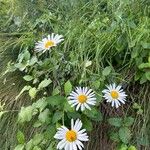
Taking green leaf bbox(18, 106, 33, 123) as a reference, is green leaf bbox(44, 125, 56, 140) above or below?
below

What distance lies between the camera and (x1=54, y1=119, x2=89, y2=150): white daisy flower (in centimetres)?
124

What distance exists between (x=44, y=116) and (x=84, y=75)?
8.2 inches

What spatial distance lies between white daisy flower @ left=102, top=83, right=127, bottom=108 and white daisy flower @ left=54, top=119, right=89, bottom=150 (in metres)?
0.13

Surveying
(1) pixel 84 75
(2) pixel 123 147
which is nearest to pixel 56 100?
(1) pixel 84 75

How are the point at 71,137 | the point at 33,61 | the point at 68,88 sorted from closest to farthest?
the point at 71,137 < the point at 68,88 < the point at 33,61

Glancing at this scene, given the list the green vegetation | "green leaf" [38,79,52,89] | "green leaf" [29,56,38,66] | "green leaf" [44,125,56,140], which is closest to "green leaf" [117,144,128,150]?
the green vegetation

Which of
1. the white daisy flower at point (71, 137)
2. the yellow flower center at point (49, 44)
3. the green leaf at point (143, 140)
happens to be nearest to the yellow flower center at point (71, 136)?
the white daisy flower at point (71, 137)

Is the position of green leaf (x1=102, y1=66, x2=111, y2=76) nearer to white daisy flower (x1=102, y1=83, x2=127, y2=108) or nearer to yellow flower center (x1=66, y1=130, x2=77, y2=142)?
white daisy flower (x1=102, y1=83, x2=127, y2=108)

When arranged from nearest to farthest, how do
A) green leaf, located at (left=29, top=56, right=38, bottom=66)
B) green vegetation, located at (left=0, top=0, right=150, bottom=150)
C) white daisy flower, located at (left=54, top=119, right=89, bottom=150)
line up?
white daisy flower, located at (left=54, top=119, right=89, bottom=150), green vegetation, located at (left=0, top=0, right=150, bottom=150), green leaf, located at (left=29, top=56, right=38, bottom=66)

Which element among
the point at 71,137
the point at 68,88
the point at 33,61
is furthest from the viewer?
the point at 33,61

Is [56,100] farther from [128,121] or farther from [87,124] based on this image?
[128,121]

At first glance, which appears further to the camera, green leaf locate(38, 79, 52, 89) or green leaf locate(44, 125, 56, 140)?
green leaf locate(38, 79, 52, 89)

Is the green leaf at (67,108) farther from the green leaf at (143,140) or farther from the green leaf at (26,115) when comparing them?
the green leaf at (143,140)

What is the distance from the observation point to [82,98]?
4.29 feet
